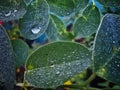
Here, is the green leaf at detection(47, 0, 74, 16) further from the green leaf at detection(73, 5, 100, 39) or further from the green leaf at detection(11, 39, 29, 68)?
the green leaf at detection(11, 39, 29, 68)

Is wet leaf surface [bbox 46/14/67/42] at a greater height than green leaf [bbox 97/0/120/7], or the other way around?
green leaf [bbox 97/0/120/7]

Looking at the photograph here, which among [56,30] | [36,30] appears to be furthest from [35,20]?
[56,30]

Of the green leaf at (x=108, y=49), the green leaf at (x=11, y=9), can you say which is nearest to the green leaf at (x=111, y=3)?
the green leaf at (x=108, y=49)

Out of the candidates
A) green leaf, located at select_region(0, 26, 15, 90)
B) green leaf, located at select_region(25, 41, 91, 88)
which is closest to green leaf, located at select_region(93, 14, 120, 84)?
green leaf, located at select_region(25, 41, 91, 88)

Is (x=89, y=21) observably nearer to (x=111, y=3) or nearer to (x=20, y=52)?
(x=111, y=3)

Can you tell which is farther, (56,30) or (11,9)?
(56,30)

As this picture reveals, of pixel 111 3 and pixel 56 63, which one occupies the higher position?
pixel 111 3

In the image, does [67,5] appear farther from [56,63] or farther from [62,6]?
[56,63]

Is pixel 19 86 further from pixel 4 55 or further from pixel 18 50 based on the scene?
pixel 4 55
